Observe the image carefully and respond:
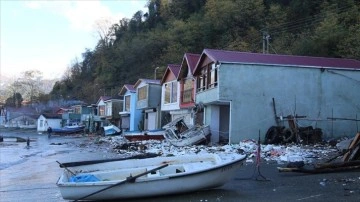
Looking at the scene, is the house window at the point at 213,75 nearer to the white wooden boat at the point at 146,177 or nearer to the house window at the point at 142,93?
the white wooden boat at the point at 146,177

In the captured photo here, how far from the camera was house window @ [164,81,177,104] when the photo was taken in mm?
40438

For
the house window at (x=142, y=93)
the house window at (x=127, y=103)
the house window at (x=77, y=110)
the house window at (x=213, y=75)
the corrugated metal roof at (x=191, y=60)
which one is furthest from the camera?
the house window at (x=77, y=110)

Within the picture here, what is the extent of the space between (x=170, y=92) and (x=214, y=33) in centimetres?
2475

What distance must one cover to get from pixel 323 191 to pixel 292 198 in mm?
1083

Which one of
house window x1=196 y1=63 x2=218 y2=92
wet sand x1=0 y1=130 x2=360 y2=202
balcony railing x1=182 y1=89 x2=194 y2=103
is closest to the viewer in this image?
wet sand x1=0 y1=130 x2=360 y2=202

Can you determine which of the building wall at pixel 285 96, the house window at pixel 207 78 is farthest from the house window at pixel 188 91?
the building wall at pixel 285 96

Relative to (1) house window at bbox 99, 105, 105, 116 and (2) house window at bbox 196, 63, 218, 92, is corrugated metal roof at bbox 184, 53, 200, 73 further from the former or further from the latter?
(1) house window at bbox 99, 105, 105, 116

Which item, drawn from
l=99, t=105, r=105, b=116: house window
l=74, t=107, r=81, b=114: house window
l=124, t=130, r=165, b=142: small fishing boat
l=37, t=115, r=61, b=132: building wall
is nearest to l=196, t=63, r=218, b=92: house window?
l=124, t=130, r=165, b=142: small fishing boat

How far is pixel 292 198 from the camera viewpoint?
384 inches

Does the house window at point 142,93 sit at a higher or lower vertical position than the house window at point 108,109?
higher

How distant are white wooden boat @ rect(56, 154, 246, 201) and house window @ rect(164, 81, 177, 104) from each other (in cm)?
2831

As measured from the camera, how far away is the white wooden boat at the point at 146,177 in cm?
1008

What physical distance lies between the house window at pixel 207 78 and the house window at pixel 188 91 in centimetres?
172

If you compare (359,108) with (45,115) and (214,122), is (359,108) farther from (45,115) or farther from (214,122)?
(45,115)
